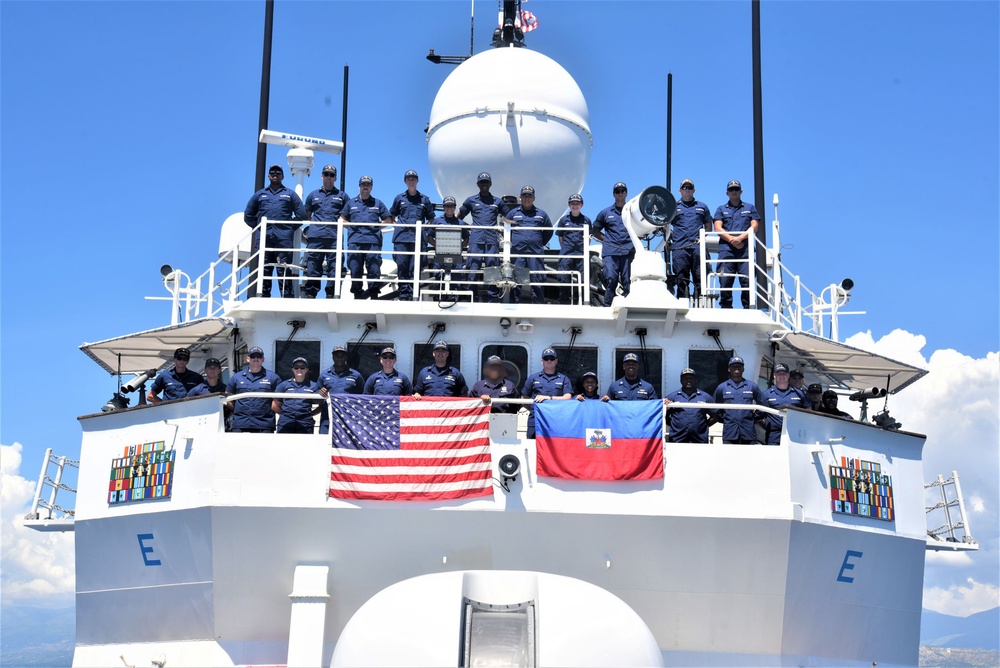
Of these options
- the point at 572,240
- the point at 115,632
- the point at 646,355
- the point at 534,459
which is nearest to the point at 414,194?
the point at 572,240

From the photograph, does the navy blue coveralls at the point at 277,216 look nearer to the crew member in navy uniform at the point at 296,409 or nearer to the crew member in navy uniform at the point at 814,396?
the crew member in navy uniform at the point at 296,409

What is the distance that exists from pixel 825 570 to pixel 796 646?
3.17ft

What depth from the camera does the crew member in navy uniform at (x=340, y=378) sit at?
14.8 metres

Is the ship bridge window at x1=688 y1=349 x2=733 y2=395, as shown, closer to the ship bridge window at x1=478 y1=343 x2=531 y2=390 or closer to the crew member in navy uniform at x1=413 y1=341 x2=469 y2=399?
the ship bridge window at x1=478 y1=343 x2=531 y2=390

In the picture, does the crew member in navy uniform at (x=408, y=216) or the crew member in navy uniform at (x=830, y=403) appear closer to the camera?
the crew member in navy uniform at (x=830, y=403)

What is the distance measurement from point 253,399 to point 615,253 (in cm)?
582

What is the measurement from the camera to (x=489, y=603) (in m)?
11.4

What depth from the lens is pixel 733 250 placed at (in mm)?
17281

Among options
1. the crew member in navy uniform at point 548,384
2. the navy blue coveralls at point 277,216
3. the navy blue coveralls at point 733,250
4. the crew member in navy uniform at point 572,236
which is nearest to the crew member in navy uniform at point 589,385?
the crew member in navy uniform at point 548,384

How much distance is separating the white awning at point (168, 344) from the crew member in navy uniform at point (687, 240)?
6470mm

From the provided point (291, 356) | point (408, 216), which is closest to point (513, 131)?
point (408, 216)

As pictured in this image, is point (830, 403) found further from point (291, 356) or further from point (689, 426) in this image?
point (291, 356)

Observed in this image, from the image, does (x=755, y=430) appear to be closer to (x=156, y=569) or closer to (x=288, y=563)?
(x=288, y=563)

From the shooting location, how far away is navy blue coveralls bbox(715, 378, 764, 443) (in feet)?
47.5
